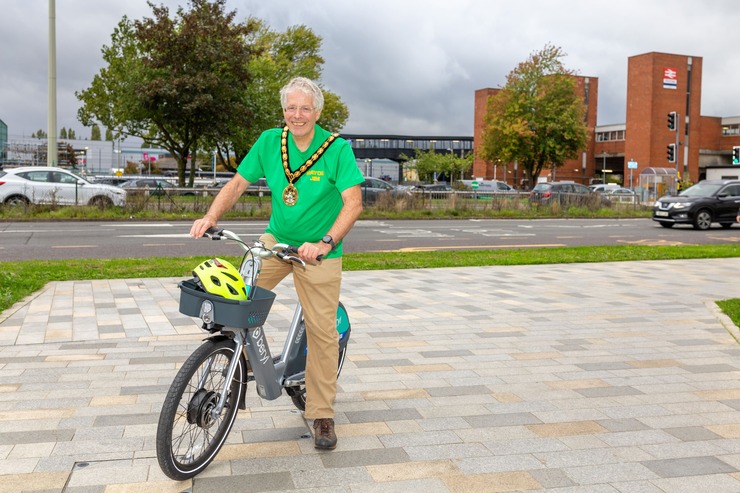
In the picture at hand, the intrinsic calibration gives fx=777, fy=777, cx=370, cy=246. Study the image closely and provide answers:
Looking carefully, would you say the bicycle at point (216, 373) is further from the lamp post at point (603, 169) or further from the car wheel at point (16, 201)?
the lamp post at point (603, 169)

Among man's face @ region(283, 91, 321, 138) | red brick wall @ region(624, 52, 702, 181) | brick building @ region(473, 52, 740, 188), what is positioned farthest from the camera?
brick building @ region(473, 52, 740, 188)

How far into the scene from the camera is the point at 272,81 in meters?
49.1

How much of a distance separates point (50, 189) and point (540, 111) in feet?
110

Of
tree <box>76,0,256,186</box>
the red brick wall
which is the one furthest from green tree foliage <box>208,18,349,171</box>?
the red brick wall

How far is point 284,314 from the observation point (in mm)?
7461

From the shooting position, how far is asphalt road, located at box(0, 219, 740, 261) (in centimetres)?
1391

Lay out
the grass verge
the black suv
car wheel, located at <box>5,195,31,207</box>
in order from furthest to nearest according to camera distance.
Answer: the black suv, car wheel, located at <box>5,195,31,207</box>, the grass verge

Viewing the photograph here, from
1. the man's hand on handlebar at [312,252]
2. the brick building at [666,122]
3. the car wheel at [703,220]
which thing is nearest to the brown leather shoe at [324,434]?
the man's hand on handlebar at [312,252]

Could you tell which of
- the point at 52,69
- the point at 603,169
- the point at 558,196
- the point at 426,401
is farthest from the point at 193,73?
the point at 603,169

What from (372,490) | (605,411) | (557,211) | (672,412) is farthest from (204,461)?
(557,211)

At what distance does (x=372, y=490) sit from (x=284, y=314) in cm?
423

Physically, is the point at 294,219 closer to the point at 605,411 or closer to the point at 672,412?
the point at 605,411

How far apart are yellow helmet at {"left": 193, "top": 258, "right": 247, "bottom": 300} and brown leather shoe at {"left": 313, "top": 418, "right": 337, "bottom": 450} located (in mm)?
850

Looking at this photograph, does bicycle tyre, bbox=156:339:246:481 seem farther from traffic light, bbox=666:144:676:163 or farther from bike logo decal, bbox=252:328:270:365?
traffic light, bbox=666:144:676:163
